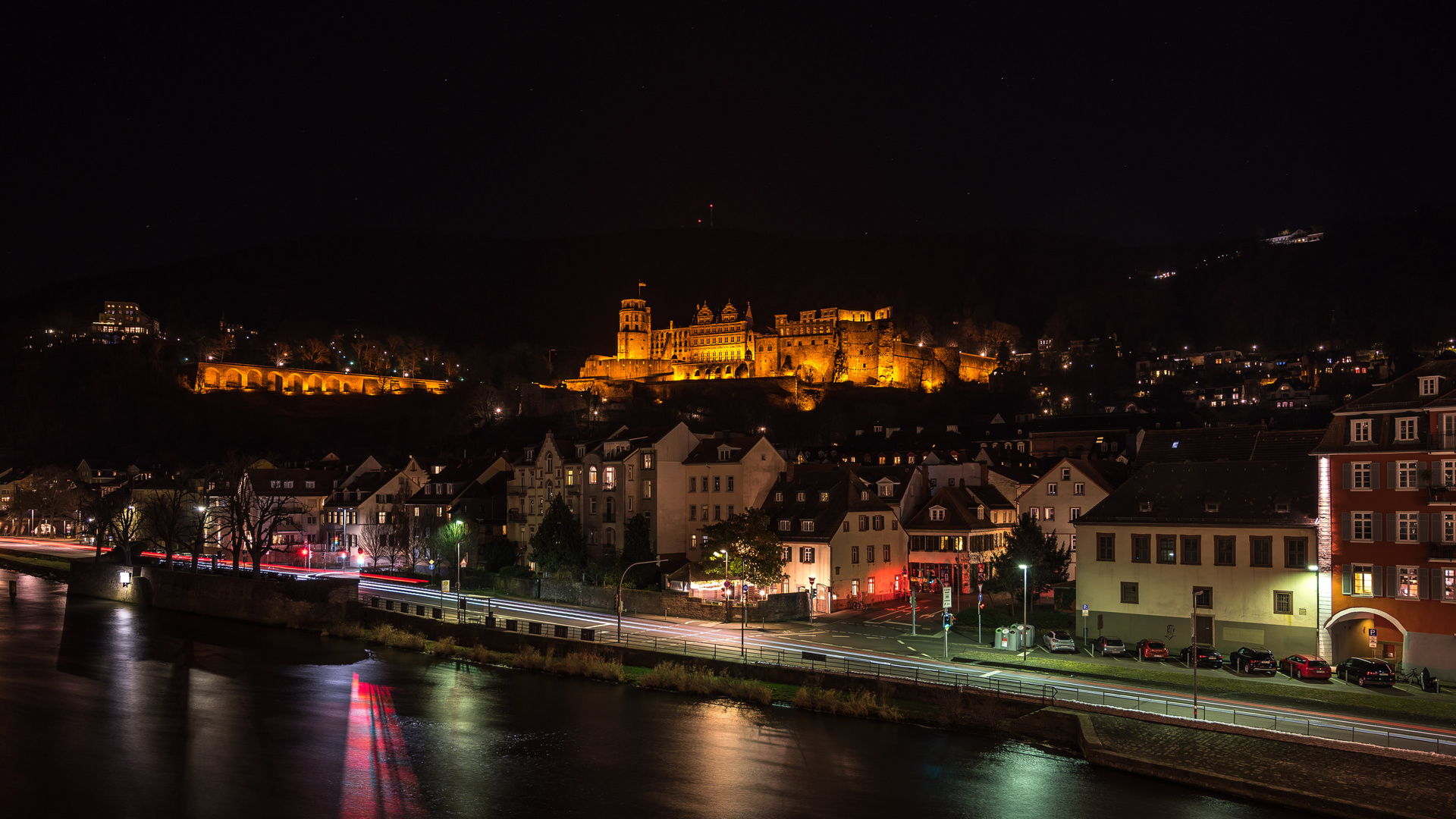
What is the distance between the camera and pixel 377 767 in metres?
28.9

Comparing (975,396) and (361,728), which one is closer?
(361,728)

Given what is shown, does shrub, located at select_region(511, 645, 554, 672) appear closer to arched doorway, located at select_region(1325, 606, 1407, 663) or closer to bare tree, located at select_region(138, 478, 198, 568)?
arched doorway, located at select_region(1325, 606, 1407, 663)

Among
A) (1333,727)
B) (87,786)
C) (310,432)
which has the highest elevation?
(310,432)

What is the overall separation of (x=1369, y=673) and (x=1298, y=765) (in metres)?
9.08

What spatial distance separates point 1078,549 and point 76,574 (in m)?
63.8

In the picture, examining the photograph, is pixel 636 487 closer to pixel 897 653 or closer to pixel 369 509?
pixel 897 653

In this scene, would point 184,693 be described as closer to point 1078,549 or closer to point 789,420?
point 1078,549

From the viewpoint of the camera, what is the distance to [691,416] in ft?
556

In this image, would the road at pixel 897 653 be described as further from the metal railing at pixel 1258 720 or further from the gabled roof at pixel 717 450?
the gabled roof at pixel 717 450

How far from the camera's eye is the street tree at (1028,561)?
1794 inches

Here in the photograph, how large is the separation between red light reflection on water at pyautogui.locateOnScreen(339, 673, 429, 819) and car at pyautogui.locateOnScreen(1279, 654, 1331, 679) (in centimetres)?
2614

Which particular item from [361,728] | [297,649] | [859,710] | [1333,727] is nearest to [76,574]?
[297,649]

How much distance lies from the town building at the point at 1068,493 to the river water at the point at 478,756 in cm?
2944

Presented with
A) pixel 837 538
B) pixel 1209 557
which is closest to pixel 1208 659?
pixel 1209 557
